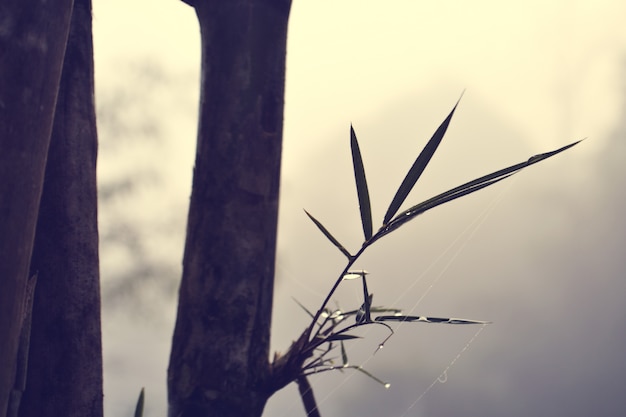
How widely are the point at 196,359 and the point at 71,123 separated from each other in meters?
0.65

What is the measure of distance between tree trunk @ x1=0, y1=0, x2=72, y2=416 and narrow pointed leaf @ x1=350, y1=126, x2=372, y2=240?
58cm

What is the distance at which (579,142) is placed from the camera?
→ 125 centimetres

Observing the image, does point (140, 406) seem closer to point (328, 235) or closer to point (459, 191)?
point (328, 235)

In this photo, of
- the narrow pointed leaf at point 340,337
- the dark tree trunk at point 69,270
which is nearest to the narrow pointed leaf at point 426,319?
the narrow pointed leaf at point 340,337

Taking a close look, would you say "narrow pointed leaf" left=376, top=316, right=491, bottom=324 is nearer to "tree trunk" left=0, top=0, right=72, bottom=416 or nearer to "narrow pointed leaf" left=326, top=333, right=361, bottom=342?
"narrow pointed leaf" left=326, top=333, right=361, bottom=342

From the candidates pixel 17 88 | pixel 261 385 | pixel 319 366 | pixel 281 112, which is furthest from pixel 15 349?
pixel 281 112

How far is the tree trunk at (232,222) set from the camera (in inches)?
70.2

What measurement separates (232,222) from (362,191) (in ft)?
1.81

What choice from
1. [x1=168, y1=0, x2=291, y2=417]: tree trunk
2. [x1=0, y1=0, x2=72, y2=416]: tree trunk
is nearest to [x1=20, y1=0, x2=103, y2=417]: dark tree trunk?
[x1=0, y1=0, x2=72, y2=416]: tree trunk

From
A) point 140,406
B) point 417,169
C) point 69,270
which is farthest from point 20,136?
point 140,406

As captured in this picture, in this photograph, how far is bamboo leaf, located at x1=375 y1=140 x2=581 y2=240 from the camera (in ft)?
4.25

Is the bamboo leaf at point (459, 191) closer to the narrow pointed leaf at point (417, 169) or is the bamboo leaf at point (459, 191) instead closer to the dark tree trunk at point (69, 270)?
the narrow pointed leaf at point (417, 169)

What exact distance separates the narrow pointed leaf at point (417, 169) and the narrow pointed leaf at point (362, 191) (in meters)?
0.04

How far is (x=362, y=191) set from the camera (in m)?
1.38
